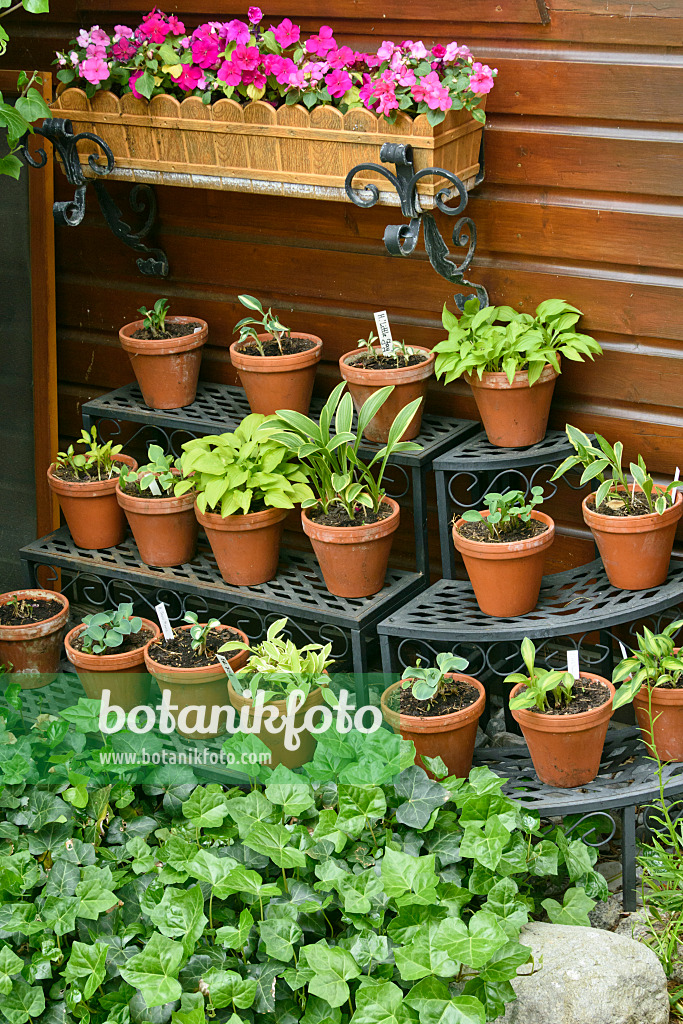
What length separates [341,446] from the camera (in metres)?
2.75

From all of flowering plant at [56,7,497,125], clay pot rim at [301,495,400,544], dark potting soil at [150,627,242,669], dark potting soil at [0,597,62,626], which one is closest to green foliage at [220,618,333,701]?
dark potting soil at [150,627,242,669]

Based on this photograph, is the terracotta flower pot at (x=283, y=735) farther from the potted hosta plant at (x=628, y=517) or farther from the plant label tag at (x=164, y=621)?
the potted hosta plant at (x=628, y=517)

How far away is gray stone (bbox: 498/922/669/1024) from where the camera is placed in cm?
210

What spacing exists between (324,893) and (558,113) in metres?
1.84

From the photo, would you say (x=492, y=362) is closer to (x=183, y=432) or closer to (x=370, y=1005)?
(x=183, y=432)

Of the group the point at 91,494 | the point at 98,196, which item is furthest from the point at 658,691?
the point at 98,196

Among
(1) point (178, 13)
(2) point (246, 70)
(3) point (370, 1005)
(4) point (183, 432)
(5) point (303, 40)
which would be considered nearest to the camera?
(3) point (370, 1005)

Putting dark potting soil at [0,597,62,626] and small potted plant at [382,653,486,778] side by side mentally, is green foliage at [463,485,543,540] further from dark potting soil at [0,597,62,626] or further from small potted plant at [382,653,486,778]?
dark potting soil at [0,597,62,626]

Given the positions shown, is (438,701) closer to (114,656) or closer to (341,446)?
(341,446)

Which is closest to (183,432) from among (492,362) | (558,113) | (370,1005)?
(492,362)

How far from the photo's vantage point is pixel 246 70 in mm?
2746

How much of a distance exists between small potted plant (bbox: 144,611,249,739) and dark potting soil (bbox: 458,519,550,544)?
0.61 meters

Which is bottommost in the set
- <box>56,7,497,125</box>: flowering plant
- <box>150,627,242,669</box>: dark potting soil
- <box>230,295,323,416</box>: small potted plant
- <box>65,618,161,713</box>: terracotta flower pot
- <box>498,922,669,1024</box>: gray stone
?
<box>498,922,669,1024</box>: gray stone

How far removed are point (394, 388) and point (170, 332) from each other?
787mm
